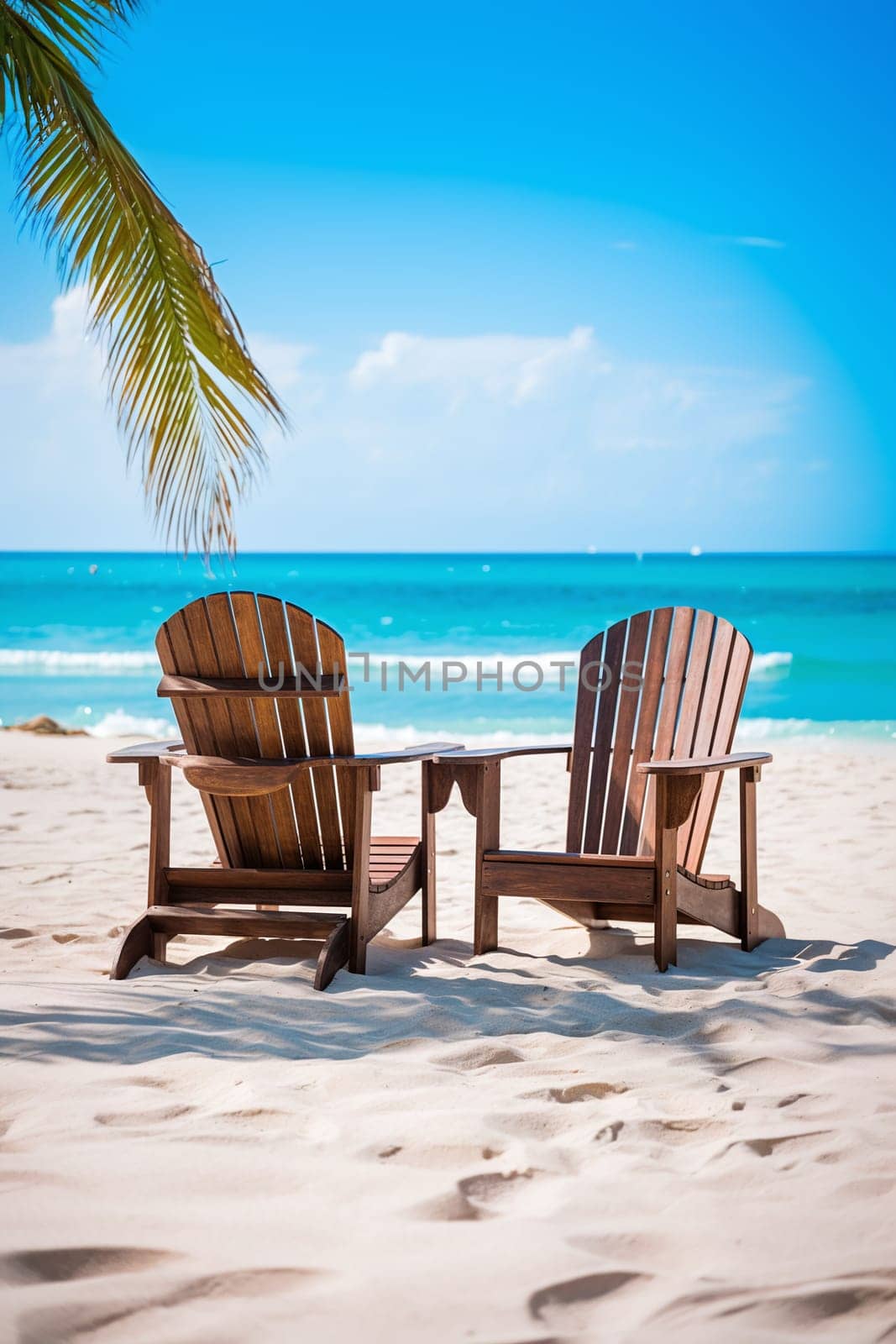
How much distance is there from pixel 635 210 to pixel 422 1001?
34762mm

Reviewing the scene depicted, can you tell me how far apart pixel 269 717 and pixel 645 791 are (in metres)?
1.33

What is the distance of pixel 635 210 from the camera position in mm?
33281

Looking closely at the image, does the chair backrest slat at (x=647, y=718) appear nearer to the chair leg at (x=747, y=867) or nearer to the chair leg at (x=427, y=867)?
the chair leg at (x=747, y=867)

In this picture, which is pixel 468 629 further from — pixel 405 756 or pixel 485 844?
pixel 405 756

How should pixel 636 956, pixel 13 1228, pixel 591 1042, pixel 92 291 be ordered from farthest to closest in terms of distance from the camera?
1. pixel 92 291
2. pixel 636 956
3. pixel 591 1042
4. pixel 13 1228

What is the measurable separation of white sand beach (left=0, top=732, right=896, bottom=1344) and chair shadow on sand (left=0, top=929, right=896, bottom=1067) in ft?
0.04

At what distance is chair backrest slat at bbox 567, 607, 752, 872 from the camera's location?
137 inches

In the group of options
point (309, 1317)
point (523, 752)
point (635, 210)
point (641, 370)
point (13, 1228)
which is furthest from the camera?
point (641, 370)

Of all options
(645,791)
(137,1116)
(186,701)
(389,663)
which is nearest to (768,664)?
(389,663)

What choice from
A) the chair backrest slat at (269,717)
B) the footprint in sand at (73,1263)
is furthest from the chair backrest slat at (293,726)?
the footprint in sand at (73,1263)

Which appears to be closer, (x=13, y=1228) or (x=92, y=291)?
(x=13, y=1228)

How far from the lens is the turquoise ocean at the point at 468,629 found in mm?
13398

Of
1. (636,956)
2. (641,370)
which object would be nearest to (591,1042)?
(636,956)

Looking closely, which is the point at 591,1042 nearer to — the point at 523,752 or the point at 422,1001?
the point at 422,1001
